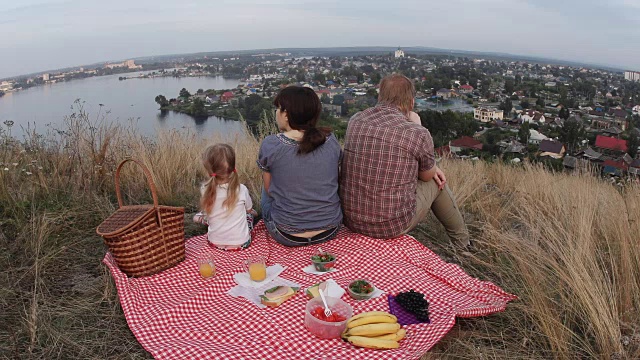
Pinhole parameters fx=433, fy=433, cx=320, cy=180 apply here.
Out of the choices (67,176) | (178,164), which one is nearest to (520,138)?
(178,164)

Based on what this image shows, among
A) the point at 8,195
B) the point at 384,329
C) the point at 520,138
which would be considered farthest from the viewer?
the point at 520,138

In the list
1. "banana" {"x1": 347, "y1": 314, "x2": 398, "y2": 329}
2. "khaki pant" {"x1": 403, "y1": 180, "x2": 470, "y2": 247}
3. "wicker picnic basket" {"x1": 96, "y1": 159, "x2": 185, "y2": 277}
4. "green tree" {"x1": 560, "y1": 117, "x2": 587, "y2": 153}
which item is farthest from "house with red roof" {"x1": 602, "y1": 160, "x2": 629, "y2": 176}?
"green tree" {"x1": 560, "y1": 117, "x2": 587, "y2": 153}

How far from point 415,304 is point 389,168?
1.15 metres

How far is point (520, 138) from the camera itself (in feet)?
69.1

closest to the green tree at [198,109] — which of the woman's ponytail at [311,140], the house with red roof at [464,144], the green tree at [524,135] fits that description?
the woman's ponytail at [311,140]

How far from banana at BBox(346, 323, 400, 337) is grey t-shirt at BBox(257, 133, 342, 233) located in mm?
1306

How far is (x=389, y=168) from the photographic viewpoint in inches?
140

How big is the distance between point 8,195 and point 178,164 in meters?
2.12

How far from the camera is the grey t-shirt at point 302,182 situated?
11.9ft

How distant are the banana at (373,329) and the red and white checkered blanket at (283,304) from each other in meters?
0.09

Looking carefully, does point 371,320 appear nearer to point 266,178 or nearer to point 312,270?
point 312,270

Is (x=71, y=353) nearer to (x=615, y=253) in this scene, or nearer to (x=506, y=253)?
(x=506, y=253)

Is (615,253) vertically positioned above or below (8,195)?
below

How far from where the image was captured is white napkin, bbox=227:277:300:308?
10.2 feet
